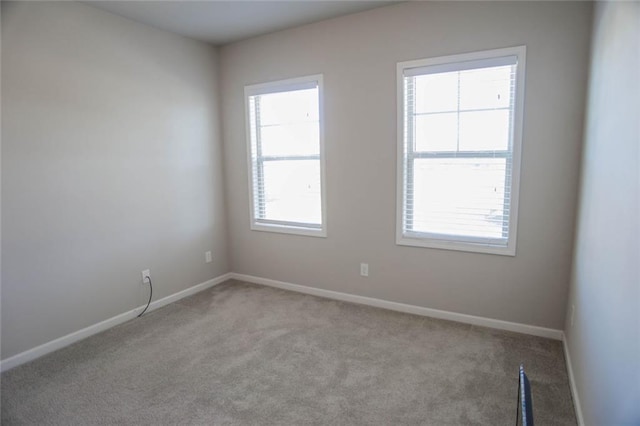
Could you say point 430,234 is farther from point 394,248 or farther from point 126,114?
point 126,114

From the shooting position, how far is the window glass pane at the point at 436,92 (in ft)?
9.40

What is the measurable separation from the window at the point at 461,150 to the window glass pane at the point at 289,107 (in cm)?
89

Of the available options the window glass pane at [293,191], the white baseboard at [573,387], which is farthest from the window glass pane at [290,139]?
the white baseboard at [573,387]

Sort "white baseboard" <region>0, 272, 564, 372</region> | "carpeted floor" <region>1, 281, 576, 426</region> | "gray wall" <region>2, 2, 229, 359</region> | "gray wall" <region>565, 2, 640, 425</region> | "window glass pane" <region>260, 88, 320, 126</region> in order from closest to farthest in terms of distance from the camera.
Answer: "gray wall" <region>565, 2, 640, 425</region> < "carpeted floor" <region>1, 281, 576, 426</region> < "gray wall" <region>2, 2, 229, 359</region> < "white baseboard" <region>0, 272, 564, 372</region> < "window glass pane" <region>260, 88, 320, 126</region>

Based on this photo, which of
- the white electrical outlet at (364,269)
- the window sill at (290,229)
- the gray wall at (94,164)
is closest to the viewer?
the gray wall at (94,164)

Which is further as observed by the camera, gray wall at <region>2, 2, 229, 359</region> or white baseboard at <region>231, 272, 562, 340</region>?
white baseboard at <region>231, 272, 562, 340</region>

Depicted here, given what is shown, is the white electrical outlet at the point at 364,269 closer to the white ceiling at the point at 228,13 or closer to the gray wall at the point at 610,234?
the gray wall at the point at 610,234

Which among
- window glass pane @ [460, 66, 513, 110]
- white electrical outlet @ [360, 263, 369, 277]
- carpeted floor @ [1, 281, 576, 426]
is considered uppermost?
window glass pane @ [460, 66, 513, 110]

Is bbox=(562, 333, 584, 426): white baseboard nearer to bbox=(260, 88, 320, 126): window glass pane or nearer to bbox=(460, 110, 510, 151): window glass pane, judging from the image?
bbox=(460, 110, 510, 151): window glass pane

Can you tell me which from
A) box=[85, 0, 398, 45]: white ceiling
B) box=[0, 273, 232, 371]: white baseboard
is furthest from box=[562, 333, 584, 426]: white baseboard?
box=[0, 273, 232, 371]: white baseboard

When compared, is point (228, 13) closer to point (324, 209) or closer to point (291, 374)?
point (324, 209)

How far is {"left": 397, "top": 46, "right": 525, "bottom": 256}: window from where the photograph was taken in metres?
2.71

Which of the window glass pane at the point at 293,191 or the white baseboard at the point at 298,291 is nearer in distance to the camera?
the white baseboard at the point at 298,291

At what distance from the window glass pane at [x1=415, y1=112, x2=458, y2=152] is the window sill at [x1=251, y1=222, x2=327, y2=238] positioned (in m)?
1.25
